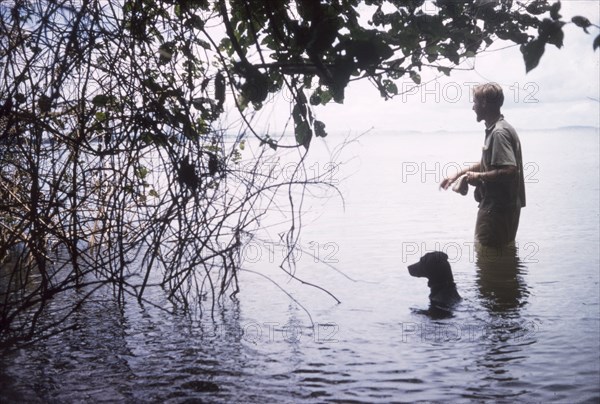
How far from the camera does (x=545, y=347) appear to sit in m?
5.05

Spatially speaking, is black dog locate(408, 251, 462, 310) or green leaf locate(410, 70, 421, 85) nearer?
green leaf locate(410, 70, 421, 85)

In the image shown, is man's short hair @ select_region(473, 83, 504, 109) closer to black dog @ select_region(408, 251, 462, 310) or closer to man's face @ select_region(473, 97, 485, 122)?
man's face @ select_region(473, 97, 485, 122)

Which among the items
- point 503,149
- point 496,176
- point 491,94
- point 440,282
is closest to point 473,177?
point 496,176

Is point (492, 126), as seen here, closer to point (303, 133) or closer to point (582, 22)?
point (303, 133)

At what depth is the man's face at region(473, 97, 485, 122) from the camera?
271 inches

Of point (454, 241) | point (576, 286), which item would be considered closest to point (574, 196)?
point (454, 241)

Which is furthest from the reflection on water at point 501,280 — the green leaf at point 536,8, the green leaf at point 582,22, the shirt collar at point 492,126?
the green leaf at point 582,22

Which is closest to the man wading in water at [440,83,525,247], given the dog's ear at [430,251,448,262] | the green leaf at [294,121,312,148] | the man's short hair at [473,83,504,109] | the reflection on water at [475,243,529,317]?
the man's short hair at [473,83,504,109]

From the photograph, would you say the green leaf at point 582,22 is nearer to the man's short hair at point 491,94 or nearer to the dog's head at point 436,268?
the dog's head at point 436,268

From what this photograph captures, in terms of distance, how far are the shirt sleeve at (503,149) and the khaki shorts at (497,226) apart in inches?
26.3

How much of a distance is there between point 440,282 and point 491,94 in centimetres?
208

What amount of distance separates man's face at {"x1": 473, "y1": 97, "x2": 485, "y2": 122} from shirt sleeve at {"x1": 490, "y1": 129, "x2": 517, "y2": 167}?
0.37 meters

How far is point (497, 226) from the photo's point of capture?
23.1 ft

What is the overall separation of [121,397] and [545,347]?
128 inches
